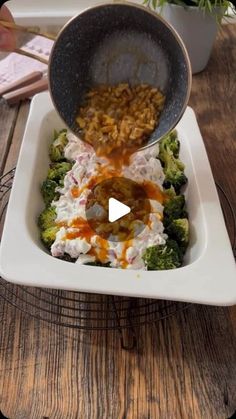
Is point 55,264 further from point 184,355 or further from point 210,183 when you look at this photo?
point 210,183

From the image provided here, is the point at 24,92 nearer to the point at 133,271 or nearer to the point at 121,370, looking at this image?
the point at 133,271

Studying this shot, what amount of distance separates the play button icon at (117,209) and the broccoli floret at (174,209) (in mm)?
55

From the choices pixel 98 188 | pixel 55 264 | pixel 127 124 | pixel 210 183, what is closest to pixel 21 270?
pixel 55 264

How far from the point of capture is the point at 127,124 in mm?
1142

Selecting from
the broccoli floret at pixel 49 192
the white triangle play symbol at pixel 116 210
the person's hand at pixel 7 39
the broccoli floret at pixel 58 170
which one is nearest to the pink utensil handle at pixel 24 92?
the person's hand at pixel 7 39

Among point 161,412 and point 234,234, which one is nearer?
point 161,412

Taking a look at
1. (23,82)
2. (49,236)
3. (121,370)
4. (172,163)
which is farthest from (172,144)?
(23,82)

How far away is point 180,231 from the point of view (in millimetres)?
1141

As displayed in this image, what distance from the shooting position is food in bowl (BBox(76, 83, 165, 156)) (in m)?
1.15

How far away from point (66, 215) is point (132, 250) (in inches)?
8.5

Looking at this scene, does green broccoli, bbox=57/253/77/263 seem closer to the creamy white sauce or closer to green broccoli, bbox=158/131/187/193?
the creamy white sauce

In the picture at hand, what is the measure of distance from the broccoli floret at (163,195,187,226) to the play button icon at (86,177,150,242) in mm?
55

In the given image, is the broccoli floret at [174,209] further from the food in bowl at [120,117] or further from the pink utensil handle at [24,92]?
the pink utensil handle at [24,92]

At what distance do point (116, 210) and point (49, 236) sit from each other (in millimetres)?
191
